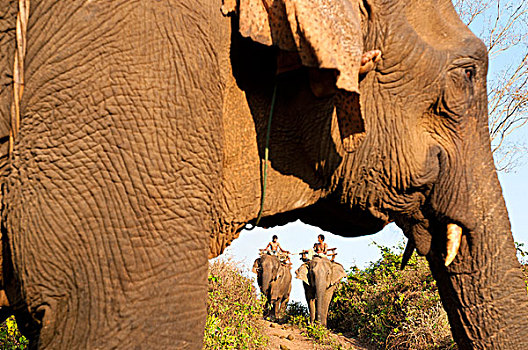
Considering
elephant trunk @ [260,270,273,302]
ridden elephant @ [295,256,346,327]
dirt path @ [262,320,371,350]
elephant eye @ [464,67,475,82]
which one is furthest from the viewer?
Result: elephant trunk @ [260,270,273,302]

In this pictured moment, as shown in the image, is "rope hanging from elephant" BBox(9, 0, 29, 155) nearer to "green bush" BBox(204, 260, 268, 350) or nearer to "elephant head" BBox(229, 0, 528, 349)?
"elephant head" BBox(229, 0, 528, 349)

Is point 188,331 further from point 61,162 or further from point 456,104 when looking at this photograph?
point 456,104

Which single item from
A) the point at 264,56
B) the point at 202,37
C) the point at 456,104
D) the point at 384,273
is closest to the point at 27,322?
the point at 202,37

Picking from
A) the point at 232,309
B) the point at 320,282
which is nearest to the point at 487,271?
the point at 232,309

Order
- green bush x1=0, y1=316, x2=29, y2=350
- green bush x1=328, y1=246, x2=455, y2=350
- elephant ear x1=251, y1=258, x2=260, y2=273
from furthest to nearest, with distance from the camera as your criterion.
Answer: elephant ear x1=251, y1=258, x2=260, y2=273, green bush x1=328, y1=246, x2=455, y2=350, green bush x1=0, y1=316, x2=29, y2=350

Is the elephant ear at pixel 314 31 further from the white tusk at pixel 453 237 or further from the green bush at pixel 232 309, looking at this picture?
the green bush at pixel 232 309

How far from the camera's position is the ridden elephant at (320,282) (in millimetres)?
11609

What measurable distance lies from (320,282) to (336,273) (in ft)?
1.51

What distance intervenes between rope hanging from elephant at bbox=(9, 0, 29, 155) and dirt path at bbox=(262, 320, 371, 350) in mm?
7326

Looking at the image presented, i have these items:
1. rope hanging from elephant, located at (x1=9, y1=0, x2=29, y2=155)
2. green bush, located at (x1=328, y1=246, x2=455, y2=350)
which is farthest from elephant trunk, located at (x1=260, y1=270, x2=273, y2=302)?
rope hanging from elephant, located at (x1=9, y1=0, x2=29, y2=155)

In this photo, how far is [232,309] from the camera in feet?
23.9

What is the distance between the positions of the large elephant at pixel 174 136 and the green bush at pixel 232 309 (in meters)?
3.97

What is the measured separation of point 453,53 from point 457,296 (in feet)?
3.59

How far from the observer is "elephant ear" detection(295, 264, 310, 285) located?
1225cm
